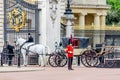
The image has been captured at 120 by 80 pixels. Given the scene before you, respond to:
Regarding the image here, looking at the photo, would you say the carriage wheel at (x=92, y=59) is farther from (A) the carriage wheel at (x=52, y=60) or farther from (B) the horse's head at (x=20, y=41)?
(B) the horse's head at (x=20, y=41)

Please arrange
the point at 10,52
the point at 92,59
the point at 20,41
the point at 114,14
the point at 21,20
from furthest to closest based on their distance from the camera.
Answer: the point at 114,14 < the point at 21,20 < the point at 10,52 < the point at 20,41 < the point at 92,59

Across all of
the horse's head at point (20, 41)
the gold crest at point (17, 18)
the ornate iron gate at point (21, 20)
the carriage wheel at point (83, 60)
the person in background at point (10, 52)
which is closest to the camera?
the carriage wheel at point (83, 60)

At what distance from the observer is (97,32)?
62.4 meters

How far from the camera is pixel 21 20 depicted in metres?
40.9

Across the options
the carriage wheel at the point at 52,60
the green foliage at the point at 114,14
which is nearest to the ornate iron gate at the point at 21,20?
the carriage wheel at the point at 52,60

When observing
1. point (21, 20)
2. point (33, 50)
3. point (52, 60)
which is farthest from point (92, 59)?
point (21, 20)

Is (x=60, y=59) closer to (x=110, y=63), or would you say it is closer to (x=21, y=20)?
(x=110, y=63)

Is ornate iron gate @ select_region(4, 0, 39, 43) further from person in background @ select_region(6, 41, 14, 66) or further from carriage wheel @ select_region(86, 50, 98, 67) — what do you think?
carriage wheel @ select_region(86, 50, 98, 67)

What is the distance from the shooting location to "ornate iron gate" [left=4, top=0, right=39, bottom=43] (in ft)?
133

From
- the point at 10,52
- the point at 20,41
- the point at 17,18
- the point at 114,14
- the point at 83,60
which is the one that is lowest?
the point at 83,60

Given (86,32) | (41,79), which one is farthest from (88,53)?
(86,32)

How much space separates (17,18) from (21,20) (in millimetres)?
275

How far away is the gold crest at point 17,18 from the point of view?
40812mm

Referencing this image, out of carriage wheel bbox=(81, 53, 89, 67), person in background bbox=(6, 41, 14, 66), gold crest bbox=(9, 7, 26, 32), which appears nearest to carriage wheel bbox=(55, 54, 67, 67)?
carriage wheel bbox=(81, 53, 89, 67)
